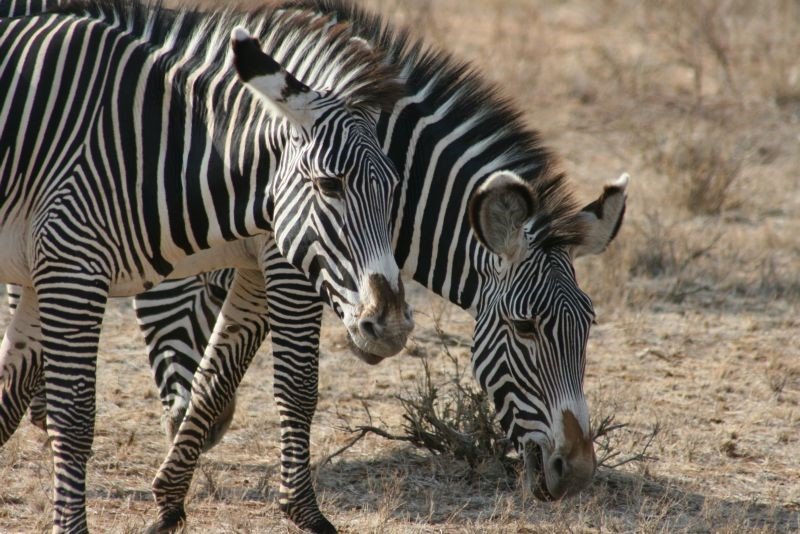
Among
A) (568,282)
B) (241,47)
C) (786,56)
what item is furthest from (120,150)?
(786,56)

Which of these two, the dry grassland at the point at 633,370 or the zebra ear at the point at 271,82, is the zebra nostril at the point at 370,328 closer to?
the zebra ear at the point at 271,82

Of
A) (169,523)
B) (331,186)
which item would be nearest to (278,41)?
(331,186)

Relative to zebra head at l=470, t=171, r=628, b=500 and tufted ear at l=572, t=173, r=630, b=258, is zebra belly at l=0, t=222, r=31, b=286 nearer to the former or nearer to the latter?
zebra head at l=470, t=171, r=628, b=500

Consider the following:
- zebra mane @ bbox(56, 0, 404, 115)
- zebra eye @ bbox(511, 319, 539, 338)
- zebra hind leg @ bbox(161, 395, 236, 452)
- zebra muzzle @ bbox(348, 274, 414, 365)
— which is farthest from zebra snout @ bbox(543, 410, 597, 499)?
zebra hind leg @ bbox(161, 395, 236, 452)

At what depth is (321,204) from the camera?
4484 mm

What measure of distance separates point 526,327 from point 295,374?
48.2 inches

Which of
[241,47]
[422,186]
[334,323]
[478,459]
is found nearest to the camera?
[241,47]

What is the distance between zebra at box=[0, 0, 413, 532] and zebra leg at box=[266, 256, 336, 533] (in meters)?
0.52

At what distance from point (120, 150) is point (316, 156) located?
822 mm

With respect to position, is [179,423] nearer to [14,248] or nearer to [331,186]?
[14,248]

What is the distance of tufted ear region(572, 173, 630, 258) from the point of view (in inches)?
200

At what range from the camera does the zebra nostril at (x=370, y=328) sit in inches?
171

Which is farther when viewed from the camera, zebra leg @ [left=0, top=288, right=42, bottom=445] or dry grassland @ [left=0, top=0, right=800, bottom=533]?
dry grassland @ [left=0, top=0, right=800, bottom=533]

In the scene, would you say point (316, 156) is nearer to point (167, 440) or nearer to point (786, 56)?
point (167, 440)
